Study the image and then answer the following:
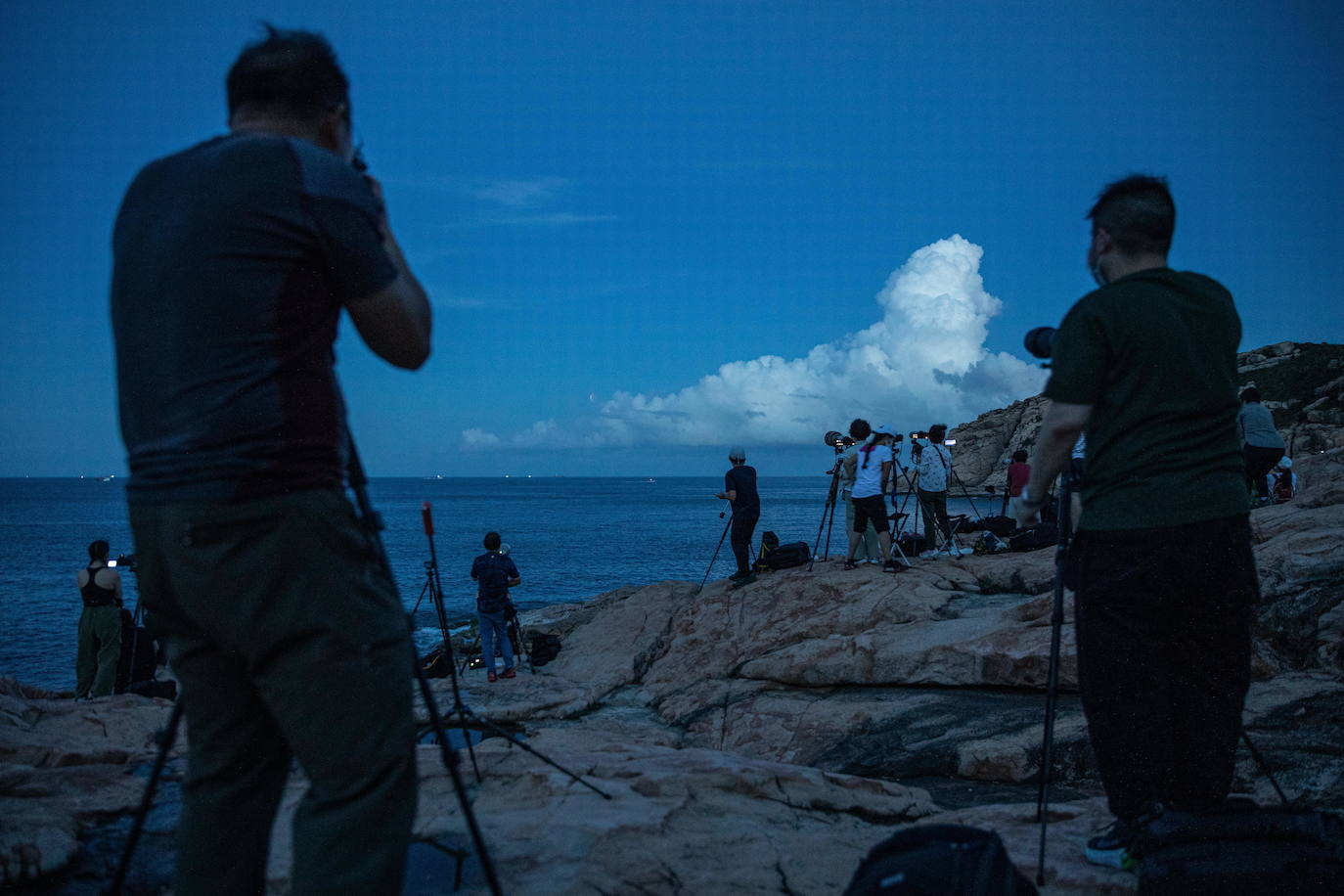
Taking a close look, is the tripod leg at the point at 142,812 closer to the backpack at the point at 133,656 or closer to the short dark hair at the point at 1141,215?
the short dark hair at the point at 1141,215

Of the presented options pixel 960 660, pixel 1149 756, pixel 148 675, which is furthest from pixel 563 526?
pixel 1149 756

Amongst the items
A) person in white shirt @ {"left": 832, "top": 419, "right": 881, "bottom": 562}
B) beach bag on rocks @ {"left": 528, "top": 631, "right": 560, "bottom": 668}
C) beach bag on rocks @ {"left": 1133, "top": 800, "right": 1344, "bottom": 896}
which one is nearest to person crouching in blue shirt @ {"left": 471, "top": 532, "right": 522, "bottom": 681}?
beach bag on rocks @ {"left": 528, "top": 631, "right": 560, "bottom": 668}

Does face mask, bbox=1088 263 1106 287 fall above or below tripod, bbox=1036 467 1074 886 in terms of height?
above

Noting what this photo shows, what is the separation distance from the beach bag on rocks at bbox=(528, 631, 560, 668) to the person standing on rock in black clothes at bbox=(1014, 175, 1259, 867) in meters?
11.1

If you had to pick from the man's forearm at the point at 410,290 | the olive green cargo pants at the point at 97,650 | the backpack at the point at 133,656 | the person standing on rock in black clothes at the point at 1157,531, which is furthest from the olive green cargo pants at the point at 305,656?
the backpack at the point at 133,656

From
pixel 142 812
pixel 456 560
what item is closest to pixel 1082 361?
pixel 142 812

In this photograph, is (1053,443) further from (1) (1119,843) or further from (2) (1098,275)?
(1) (1119,843)

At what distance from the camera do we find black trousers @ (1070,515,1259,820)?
2.50 metres

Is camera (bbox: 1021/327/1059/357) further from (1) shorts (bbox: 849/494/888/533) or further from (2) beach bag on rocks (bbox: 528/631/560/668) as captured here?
(2) beach bag on rocks (bbox: 528/631/560/668)

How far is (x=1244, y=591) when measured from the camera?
99.9 inches

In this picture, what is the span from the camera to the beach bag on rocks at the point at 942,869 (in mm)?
2000

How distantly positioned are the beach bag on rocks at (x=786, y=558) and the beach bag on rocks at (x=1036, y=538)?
3.07 meters

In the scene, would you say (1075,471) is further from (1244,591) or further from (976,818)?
(976,818)

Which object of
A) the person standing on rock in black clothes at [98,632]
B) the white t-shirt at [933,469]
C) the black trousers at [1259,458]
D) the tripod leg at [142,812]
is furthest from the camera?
the white t-shirt at [933,469]
